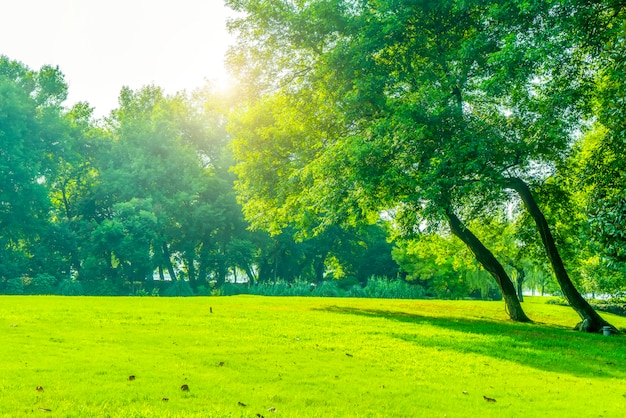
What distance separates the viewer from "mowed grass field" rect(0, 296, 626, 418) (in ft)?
23.7

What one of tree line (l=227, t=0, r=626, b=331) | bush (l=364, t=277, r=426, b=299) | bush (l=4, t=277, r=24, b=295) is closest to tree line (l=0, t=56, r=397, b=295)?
bush (l=4, t=277, r=24, b=295)

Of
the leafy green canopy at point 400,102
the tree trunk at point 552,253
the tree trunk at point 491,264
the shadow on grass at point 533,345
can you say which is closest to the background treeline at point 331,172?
the leafy green canopy at point 400,102

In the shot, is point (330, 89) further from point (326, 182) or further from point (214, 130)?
point (214, 130)

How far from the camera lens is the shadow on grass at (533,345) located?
12289mm

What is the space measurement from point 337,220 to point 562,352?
991 centimetres

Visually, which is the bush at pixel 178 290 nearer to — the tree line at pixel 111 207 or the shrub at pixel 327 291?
the tree line at pixel 111 207

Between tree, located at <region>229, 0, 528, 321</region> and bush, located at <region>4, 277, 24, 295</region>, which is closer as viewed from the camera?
tree, located at <region>229, 0, 528, 321</region>

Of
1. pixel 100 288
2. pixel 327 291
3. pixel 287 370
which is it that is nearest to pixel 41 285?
pixel 100 288

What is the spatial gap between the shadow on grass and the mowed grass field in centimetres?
7

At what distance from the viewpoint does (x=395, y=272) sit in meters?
63.4

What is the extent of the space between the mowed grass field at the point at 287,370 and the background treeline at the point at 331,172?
2819 millimetres

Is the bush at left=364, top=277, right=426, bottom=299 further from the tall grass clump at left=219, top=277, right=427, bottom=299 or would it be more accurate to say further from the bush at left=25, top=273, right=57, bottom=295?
the bush at left=25, top=273, right=57, bottom=295

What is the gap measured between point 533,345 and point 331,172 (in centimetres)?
956

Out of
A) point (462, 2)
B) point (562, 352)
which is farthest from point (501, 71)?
point (562, 352)
